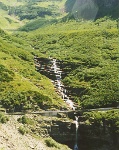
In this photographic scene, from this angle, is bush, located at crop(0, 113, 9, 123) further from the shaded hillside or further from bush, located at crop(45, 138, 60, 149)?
the shaded hillside

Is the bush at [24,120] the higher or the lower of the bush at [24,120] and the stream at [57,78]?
the lower

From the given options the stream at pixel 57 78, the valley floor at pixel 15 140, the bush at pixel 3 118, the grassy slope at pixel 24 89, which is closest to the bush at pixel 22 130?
the valley floor at pixel 15 140

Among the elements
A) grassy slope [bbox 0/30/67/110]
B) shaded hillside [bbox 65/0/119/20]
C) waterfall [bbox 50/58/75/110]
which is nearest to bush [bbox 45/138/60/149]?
grassy slope [bbox 0/30/67/110]

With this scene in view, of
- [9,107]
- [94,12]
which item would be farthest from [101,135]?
[94,12]

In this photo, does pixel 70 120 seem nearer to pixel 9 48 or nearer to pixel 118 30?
pixel 9 48

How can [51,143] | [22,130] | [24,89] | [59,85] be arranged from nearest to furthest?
[22,130]
[51,143]
[24,89]
[59,85]

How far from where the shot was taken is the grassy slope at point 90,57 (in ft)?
203

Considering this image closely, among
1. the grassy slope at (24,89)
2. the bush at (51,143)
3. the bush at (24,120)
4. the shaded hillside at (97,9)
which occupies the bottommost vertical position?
the bush at (51,143)

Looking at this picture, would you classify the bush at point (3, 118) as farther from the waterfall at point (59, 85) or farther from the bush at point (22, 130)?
the waterfall at point (59, 85)

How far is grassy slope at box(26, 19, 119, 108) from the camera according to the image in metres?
62.0

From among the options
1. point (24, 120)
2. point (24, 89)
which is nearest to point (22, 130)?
point (24, 120)

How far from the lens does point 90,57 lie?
88562 mm

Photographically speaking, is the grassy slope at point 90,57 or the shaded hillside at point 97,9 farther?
the shaded hillside at point 97,9

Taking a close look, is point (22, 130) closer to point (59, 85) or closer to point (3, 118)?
point (3, 118)
